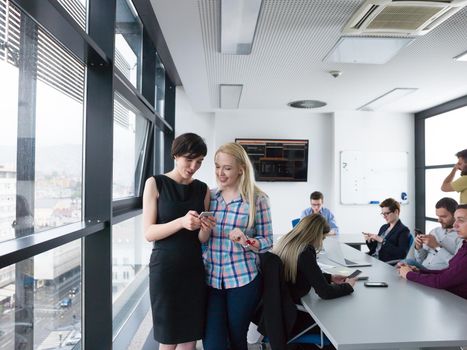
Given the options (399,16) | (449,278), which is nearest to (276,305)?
(449,278)

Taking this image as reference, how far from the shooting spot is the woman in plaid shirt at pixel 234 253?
1.81 m

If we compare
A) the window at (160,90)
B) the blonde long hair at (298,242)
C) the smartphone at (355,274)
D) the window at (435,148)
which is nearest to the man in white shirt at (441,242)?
the smartphone at (355,274)

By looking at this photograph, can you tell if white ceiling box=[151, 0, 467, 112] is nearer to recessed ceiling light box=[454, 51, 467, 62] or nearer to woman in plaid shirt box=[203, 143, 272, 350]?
recessed ceiling light box=[454, 51, 467, 62]

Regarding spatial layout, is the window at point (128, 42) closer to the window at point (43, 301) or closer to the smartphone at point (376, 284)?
the window at point (43, 301)

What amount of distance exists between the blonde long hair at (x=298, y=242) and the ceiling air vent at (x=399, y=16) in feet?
4.83

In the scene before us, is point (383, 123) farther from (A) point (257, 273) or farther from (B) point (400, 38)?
(A) point (257, 273)

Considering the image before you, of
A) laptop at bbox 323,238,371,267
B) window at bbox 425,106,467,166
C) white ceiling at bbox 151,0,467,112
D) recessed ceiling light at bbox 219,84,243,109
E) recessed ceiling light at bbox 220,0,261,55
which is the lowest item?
laptop at bbox 323,238,371,267

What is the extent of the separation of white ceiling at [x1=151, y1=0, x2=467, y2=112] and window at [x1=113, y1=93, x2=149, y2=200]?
73 centimetres

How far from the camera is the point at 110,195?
212 centimetres

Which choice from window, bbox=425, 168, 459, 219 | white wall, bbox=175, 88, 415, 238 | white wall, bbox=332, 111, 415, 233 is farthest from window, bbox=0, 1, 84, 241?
window, bbox=425, 168, 459, 219

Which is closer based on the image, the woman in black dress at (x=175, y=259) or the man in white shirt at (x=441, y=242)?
the woman in black dress at (x=175, y=259)

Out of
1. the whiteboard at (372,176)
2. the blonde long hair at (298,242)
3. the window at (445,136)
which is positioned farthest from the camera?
the whiteboard at (372,176)

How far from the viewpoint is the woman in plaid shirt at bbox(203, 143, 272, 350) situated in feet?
5.93

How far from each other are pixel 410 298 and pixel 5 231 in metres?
2.22
